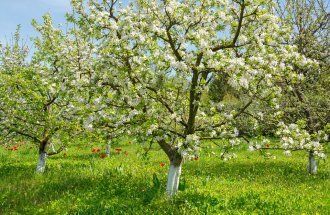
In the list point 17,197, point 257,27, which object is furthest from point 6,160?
point 257,27

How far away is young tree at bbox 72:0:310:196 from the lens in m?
10.6

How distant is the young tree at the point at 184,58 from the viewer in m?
10.6

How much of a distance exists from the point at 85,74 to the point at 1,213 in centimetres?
450

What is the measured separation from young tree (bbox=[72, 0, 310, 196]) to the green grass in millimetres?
1246

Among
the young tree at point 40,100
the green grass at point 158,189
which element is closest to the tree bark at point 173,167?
the green grass at point 158,189

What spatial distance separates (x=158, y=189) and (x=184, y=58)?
14.4 feet

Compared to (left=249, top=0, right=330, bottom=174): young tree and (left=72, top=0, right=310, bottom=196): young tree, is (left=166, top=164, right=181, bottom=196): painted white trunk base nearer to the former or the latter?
(left=72, top=0, right=310, bottom=196): young tree

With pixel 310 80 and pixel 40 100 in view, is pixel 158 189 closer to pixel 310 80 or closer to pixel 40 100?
pixel 40 100

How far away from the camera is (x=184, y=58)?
35.0ft

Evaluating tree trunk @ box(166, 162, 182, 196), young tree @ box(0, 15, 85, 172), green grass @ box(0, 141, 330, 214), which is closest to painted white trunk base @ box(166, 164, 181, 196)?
tree trunk @ box(166, 162, 182, 196)

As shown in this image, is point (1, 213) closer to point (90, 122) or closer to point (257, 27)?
point (90, 122)

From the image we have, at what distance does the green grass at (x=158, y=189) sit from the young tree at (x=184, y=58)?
4.09ft

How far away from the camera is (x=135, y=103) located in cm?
1127

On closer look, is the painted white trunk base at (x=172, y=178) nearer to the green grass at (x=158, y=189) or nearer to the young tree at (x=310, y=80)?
the green grass at (x=158, y=189)
